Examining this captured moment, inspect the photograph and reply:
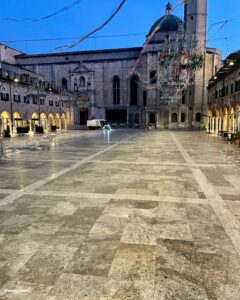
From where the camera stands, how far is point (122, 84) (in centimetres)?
5359

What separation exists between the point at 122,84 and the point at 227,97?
30.4 meters

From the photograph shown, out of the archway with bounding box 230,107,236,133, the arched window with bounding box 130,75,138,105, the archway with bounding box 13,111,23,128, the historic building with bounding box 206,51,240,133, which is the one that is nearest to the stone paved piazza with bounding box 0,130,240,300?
the historic building with bounding box 206,51,240,133

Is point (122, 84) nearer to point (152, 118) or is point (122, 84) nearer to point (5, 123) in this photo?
point (152, 118)

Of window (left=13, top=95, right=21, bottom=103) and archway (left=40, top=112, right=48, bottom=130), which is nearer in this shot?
window (left=13, top=95, right=21, bottom=103)

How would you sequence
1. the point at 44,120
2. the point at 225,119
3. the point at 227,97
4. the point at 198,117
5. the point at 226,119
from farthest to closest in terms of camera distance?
the point at 198,117, the point at 44,120, the point at 225,119, the point at 226,119, the point at 227,97

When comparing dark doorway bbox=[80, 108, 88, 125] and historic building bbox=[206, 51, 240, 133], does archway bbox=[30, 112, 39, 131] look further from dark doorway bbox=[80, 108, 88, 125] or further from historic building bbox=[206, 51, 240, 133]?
historic building bbox=[206, 51, 240, 133]

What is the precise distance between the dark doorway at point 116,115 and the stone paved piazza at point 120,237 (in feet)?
152

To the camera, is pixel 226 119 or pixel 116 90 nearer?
pixel 226 119

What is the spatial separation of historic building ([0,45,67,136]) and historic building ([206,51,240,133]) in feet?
77.7

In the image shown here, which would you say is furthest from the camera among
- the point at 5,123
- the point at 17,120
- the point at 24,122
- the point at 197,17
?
the point at 197,17

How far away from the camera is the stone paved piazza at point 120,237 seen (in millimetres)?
3096

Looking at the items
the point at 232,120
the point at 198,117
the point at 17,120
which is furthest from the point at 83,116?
the point at 232,120

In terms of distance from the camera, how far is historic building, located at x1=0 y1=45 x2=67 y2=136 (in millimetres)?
30708

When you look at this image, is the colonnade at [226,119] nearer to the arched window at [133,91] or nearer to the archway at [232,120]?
the archway at [232,120]
